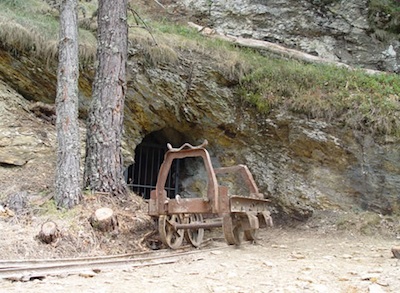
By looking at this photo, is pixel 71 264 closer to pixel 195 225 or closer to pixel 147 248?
pixel 147 248

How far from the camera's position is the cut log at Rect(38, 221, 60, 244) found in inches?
193

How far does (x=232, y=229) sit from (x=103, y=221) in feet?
5.72

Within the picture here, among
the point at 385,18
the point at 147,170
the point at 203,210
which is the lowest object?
the point at 203,210

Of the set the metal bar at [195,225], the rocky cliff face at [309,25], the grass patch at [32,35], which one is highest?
the rocky cliff face at [309,25]

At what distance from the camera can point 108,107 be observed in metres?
6.73

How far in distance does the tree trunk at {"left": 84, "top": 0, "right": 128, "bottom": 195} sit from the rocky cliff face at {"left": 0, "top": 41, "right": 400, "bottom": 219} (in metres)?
1.28

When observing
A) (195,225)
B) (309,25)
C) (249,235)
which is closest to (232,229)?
(195,225)

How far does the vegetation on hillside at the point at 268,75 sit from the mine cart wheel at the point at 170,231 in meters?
3.56

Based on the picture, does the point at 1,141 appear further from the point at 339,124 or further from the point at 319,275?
the point at 339,124

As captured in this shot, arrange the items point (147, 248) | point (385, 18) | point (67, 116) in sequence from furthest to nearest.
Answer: point (385, 18) < point (67, 116) < point (147, 248)

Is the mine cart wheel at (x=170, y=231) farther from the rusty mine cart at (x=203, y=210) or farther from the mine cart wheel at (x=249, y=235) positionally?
the mine cart wheel at (x=249, y=235)

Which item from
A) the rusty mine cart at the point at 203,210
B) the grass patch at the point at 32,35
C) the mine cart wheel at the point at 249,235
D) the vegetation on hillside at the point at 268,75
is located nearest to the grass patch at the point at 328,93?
the vegetation on hillside at the point at 268,75

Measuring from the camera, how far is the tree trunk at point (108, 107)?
6.50m

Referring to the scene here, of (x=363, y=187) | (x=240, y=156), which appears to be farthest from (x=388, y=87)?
(x=240, y=156)
